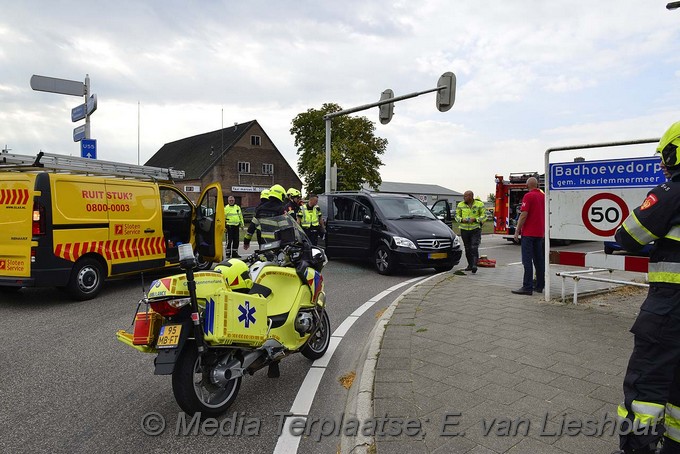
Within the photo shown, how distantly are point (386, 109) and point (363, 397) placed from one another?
531 inches

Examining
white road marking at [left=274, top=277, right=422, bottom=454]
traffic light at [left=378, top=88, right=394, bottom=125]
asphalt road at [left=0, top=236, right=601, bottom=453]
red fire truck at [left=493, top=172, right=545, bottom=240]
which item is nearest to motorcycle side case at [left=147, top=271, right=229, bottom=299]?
asphalt road at [left=0, top=236, right=601, bottom=453]

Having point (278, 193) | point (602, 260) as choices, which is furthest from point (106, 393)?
point (602, 260)

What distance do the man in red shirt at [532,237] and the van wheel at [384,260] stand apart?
301 cm

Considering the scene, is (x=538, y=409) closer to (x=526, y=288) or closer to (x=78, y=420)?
(x=78, y=420)

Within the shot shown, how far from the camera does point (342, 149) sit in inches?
1903

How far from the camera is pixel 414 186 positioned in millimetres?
107875

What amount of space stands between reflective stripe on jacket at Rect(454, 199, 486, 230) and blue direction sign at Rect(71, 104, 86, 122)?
32.0ft

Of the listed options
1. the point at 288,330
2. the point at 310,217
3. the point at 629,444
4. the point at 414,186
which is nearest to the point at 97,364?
the point at 288,330

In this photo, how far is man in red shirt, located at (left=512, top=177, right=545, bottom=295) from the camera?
7613mm

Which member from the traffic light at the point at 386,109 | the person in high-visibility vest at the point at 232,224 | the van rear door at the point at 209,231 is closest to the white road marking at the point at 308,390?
the van rear door at the point at 209,231

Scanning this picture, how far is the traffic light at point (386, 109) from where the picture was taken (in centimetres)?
1589

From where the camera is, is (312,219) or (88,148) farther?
(88,148)

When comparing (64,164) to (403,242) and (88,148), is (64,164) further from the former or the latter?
(403,242)

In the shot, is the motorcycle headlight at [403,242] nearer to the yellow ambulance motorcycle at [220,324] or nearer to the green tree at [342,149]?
the yellow ambulance motorcycle at [220,324]
